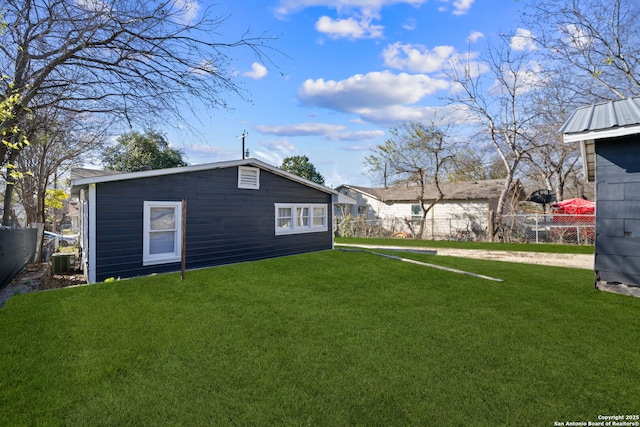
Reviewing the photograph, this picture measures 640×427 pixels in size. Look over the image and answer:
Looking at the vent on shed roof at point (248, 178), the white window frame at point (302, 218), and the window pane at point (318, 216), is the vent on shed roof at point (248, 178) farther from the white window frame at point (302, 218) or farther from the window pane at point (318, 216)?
the window pane at point (318, 216)

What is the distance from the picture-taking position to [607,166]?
565cm

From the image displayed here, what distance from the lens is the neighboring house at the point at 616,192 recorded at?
17.7 feet

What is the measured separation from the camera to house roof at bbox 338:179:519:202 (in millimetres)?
20723

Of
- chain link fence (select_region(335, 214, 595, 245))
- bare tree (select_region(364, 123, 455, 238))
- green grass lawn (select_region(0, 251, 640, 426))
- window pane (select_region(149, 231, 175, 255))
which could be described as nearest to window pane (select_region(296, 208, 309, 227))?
window pane (select_region(149, 231, 175, 255))

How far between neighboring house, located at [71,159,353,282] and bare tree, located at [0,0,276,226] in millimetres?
1798

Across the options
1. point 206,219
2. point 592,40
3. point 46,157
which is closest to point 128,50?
point 206,219

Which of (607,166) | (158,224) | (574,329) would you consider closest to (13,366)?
(158,224)

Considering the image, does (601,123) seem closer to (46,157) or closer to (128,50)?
(128,50)

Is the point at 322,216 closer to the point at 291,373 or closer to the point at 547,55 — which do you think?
the point at 291,373

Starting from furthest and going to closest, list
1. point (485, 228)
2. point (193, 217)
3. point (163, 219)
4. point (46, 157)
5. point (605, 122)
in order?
point (485, 228) → point (46, 157) → point (193, 217) → point (163, 219) → point (605, 122)

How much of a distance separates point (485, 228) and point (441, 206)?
10.1ft

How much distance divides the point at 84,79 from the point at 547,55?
53.0 ft

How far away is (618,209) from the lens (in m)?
5.56

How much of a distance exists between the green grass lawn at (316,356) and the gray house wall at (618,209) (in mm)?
591
